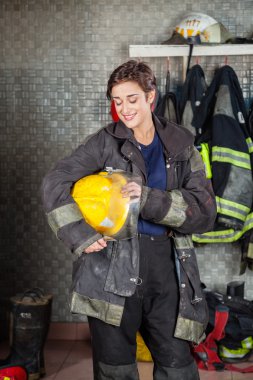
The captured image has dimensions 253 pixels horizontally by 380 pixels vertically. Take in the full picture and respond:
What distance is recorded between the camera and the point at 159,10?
4348 millimetres

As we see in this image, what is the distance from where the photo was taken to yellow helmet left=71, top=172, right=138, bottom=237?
223 centimetres

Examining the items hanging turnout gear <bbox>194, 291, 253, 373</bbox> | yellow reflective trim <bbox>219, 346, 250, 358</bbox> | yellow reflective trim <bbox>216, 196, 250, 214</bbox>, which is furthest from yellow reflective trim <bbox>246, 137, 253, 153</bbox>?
yellow reflective trim <bbox>219, 346, 250, 358</bbox>

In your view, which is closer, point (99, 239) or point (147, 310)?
point (99, 239)

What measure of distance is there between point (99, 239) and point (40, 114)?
7.84 feet

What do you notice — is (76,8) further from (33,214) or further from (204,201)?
(204,201)

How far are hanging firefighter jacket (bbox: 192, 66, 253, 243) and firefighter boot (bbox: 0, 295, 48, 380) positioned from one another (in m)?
1.32

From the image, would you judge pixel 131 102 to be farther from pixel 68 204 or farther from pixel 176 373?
pixel 176 373

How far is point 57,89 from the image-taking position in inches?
174

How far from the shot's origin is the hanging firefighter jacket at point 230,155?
13.0 ft

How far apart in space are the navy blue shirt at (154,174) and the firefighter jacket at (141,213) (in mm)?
32

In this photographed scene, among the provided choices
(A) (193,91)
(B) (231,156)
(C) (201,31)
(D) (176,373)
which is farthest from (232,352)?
(C) (201,31)

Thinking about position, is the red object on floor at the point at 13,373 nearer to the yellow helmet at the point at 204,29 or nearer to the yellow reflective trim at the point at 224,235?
the yellow reflective trim at the point at 224,235

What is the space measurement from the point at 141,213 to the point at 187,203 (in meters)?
0.19

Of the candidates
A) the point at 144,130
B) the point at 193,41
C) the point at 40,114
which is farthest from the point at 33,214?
the point at 144,130
